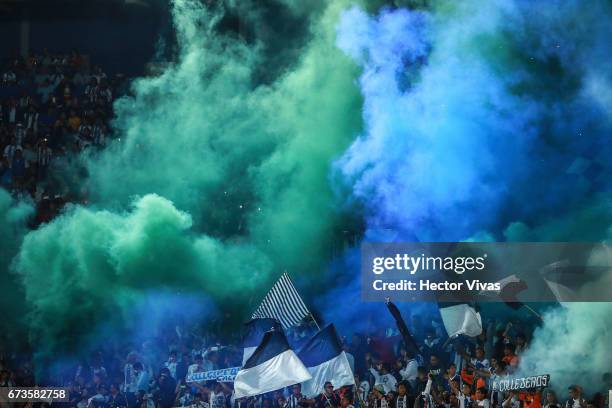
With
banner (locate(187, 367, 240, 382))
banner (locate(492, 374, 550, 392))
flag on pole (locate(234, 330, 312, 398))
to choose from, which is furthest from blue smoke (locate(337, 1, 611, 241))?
banner (locate(187, 367, 240, 382))

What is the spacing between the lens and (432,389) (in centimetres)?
1207

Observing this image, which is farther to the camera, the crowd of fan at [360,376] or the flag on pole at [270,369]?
the flag on pole at [270,369]

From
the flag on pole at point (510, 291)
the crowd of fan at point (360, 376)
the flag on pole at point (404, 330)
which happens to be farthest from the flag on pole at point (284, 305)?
the flag on pole at point (510, 291)

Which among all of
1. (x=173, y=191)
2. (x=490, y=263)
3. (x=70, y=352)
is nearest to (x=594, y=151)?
(x=490, y=263)

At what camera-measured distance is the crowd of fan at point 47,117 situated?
632 inches

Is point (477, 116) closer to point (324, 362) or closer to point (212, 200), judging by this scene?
point (324, 362)

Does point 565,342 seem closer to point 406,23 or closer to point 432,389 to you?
point 432,389

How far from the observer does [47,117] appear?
1719 cm

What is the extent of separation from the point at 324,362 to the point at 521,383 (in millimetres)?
2370

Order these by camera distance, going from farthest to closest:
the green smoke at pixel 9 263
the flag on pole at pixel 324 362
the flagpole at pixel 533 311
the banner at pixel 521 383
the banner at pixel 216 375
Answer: the green smoke at pixel 9 263 → the banner at pixel 216 375 → the flag on pole at pixel 324 362 → the flagpole at pixel 533 311 → the banner at pixel 521 383

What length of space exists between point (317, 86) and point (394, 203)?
1.95 m

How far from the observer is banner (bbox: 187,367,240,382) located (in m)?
13.2

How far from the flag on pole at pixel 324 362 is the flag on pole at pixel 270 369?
0.27 metres

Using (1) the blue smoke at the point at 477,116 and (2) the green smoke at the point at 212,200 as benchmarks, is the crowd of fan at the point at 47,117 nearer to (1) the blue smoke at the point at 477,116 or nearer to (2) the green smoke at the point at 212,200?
(2) the green smoke at the point at 212,200
